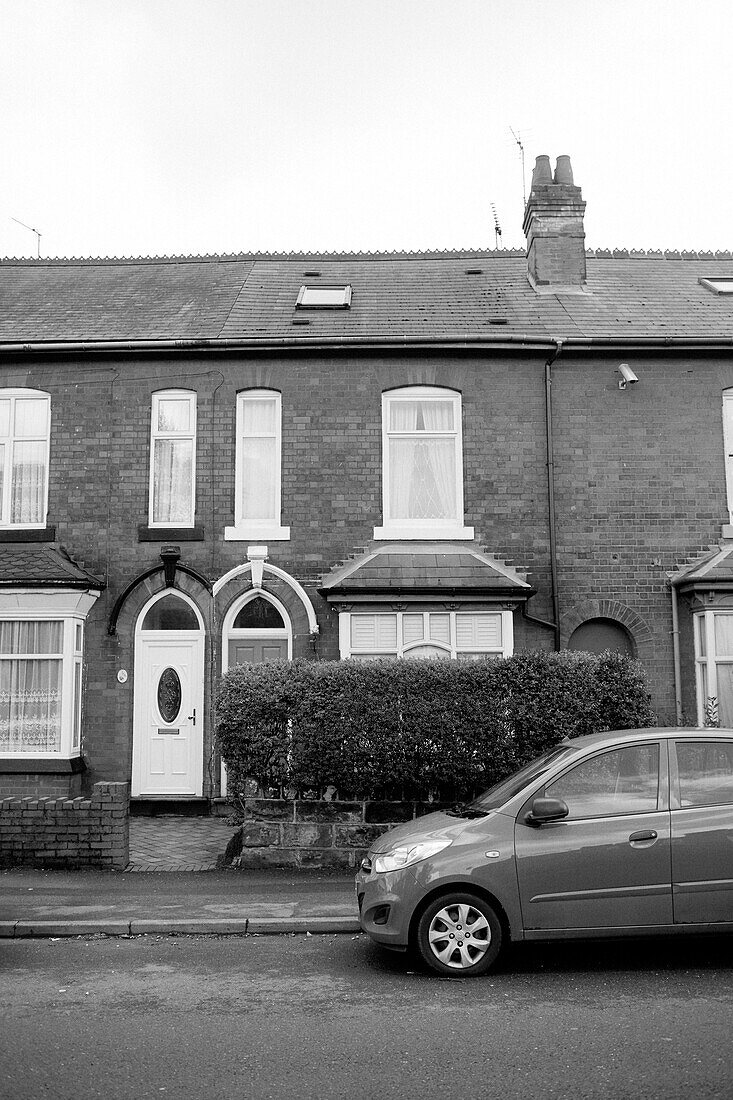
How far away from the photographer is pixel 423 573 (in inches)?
542

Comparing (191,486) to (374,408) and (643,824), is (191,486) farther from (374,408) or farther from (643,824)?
(643,824)

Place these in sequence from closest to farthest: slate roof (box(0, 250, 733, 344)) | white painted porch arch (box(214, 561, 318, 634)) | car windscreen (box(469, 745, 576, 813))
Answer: car windscreen (box(469, 745, 576, 813))
white painted porch arch (box(214, 561, 318, 634))
slate roof (box(0, 250, 733, 344))

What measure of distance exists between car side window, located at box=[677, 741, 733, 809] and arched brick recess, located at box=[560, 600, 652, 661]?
7.27 m

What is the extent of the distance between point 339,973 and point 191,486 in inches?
363

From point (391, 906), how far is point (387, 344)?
9.73 m

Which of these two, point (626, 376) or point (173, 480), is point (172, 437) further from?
point (626, 376)

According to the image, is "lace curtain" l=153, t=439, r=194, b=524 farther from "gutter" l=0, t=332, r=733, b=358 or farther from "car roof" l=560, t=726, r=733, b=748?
"car roof" l=560, t=726, r=733, b=748

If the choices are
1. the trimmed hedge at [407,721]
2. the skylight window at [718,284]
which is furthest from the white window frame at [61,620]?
the skylight window at [718,284]

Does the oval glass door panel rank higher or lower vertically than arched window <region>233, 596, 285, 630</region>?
lower

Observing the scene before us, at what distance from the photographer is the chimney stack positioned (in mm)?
16953

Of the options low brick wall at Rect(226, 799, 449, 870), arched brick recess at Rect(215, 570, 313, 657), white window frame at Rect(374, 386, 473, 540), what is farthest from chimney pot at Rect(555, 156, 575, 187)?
low brick wall at Rect(226, 799, 449, 870)

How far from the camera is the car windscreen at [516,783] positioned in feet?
22.6

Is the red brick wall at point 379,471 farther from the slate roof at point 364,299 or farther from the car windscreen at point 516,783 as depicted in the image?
the car windscreen at point 516,783

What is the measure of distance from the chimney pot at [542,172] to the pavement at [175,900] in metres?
12.4
